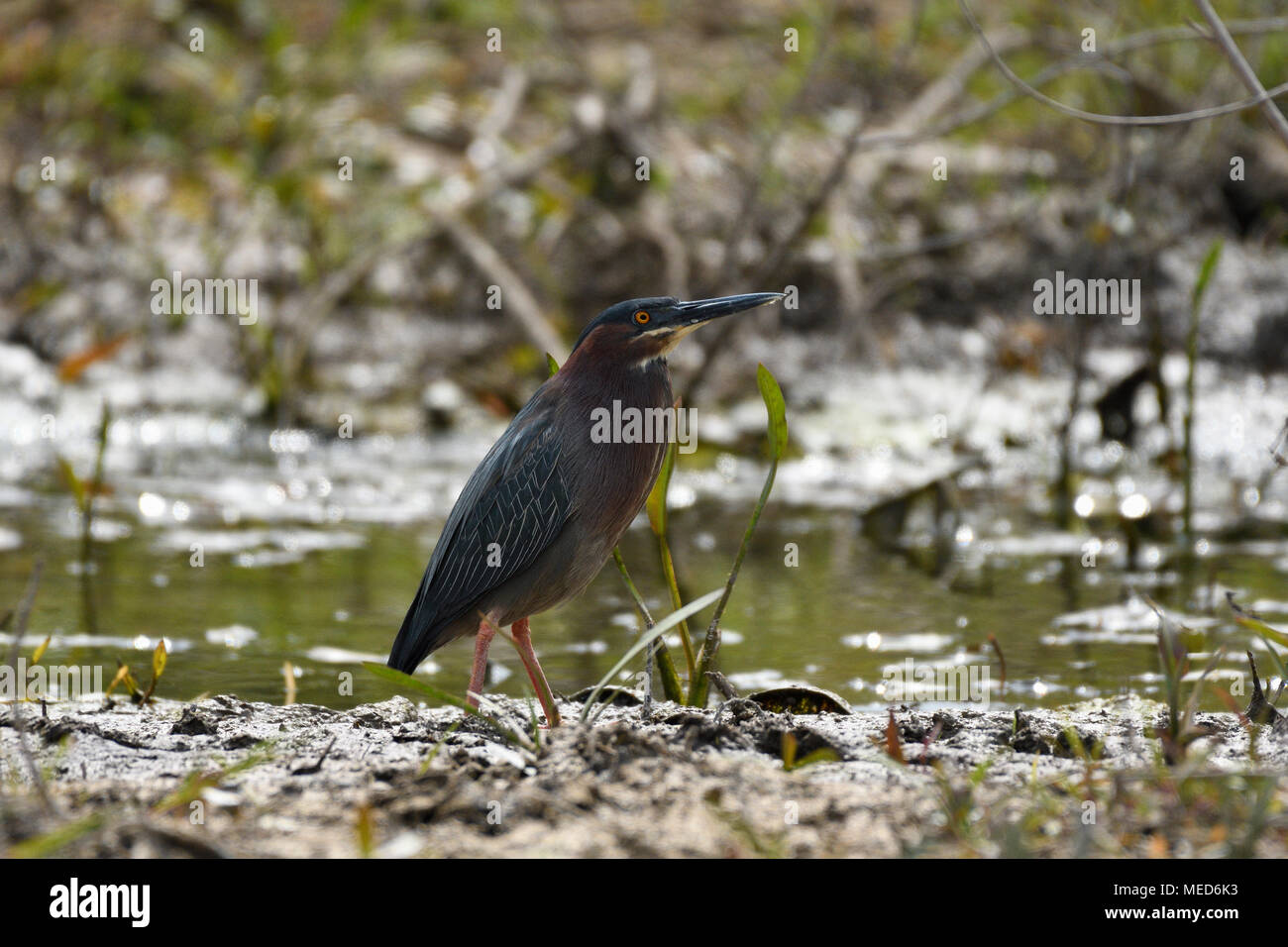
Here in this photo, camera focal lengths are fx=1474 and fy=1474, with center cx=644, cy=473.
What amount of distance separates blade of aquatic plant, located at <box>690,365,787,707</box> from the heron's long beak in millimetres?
243

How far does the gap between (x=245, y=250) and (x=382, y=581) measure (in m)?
6.03

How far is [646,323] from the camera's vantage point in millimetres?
4605

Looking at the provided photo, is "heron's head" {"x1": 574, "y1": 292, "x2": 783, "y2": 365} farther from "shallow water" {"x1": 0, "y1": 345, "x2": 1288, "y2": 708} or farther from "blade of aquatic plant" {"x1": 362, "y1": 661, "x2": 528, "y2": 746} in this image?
"shallow water" {"x1": 0, "y1": 345, "x2": 1288, "y2": 708}

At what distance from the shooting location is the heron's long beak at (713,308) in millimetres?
4539

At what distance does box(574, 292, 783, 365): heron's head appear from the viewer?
15.0 feet

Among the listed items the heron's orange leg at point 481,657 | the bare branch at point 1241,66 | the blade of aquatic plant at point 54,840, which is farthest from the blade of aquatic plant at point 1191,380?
the blade of aquatic plant at point 54,840

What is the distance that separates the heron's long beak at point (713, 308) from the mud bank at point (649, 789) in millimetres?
1210

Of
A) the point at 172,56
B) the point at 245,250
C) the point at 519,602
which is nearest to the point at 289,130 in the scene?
the point at 245,250

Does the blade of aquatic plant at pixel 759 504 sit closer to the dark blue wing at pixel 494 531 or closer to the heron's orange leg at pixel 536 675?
the heron's orange leg at pixel 536 675

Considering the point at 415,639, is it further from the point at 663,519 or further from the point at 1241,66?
the point at 1241,66

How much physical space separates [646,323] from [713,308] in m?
0.22

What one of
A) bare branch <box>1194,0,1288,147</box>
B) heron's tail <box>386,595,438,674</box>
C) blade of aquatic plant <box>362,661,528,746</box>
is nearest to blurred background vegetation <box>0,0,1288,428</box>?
heron's tail <box>386,595,438,674</box>
